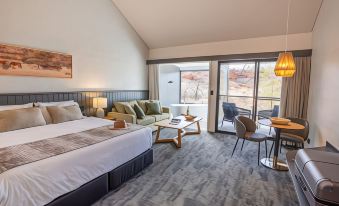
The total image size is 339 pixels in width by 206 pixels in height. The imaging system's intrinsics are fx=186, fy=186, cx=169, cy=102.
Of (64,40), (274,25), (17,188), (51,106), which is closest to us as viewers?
(17,188)

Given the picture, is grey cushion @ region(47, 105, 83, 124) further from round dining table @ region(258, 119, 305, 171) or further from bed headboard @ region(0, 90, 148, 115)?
round dining table @ region(258, 119, 305, 171)

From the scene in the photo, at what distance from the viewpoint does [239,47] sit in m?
4.77

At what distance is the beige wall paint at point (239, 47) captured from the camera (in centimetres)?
413

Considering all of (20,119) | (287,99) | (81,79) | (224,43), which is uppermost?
(224,43)

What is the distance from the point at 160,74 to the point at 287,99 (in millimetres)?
3840

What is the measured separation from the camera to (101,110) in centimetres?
430

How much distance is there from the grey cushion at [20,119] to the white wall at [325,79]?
4.25 meters

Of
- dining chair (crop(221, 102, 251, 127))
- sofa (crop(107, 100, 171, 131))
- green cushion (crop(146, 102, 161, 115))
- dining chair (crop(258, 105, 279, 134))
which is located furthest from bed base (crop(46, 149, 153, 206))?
dining chair (crop(258, 105, 279, 134))

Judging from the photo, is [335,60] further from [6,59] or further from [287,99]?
[6,59]

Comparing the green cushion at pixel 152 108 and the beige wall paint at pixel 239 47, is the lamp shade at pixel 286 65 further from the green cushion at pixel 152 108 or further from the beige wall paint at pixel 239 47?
the green cushion at pixel 152 108

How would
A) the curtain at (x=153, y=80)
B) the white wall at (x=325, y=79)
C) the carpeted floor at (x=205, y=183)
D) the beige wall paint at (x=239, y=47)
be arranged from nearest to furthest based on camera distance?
the carpeted floor at (x=205, y=183), the white wall at (x=325, y=79), the beige wall paint at (x=239, y=47), the curtain at (x=153, y=80)

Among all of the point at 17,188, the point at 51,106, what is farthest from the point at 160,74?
the point at 17,188

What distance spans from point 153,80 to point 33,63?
3.40 metres

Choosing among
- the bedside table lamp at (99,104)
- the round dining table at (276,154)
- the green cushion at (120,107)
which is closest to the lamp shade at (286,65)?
the round dining table at (276,154)
